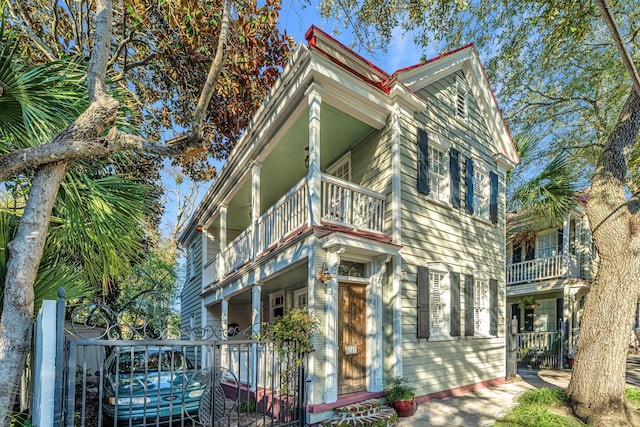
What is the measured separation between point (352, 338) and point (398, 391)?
1.21 meters

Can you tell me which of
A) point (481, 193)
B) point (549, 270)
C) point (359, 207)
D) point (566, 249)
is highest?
point (481, 193)

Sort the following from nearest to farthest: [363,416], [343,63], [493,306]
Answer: [363,416] → [343,63] → [493,306]

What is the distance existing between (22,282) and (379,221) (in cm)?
578

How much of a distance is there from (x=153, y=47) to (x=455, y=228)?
28.2 ft

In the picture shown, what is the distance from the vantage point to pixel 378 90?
23.4 ft

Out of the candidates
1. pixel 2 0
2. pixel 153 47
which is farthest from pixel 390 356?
pixel 153 47

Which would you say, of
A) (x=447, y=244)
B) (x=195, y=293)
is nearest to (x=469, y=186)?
(x=447, y=244)

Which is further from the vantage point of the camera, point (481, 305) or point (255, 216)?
point (481, 305)

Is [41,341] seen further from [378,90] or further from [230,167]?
[230,167]

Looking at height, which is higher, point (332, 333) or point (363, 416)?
point (332, 333)

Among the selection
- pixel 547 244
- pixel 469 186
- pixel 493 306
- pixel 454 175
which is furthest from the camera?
pixel 547 244

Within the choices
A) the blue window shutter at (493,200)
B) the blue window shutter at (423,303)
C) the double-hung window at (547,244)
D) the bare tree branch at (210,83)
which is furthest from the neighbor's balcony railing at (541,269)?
the bare tree branch at (210,83)

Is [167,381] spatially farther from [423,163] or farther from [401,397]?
[423,163]

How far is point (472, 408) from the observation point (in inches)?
269
